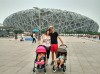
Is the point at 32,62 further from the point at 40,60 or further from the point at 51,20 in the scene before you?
the point at 51,20

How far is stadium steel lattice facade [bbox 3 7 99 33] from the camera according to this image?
14000 cm

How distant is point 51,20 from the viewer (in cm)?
14212

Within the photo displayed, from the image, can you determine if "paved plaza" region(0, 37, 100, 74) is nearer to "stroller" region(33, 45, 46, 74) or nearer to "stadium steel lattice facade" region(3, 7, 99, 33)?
"stroller" region(33, 45, 46, 74)

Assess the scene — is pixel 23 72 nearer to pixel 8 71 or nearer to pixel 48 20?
pixel 8 71

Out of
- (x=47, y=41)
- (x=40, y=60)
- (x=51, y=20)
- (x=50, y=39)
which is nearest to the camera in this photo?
(x=40, y=60)

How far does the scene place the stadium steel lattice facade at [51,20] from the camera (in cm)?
14000

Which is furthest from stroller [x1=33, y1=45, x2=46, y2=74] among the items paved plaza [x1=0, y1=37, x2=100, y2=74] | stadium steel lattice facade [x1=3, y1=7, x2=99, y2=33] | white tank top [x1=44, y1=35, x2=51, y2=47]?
stadium steel lattice facade [x1=3, y1=7, x2=99, y2=33]

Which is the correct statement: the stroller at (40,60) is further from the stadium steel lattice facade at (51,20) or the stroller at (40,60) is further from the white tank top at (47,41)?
the stadium steel lattice facade at (51,20)

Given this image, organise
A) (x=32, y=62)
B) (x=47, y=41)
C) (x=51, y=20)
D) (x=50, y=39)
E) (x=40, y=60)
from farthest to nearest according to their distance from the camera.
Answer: (x=51, y=20) → (x=32, y=62) → (x=50, y=39) → (x=47, y=41) → (x=40, y=60)

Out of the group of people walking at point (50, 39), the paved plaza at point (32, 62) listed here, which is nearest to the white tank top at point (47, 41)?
the group of people walking at point (50, 39)

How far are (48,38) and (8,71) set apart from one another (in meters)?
2.22

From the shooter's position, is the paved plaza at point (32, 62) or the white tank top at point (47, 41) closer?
the paved plaza at point (32, 62)

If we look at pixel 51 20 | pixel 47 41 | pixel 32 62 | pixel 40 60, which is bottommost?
pixel 32 62

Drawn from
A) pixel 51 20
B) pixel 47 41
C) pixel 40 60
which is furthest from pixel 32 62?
pixel 51 20
